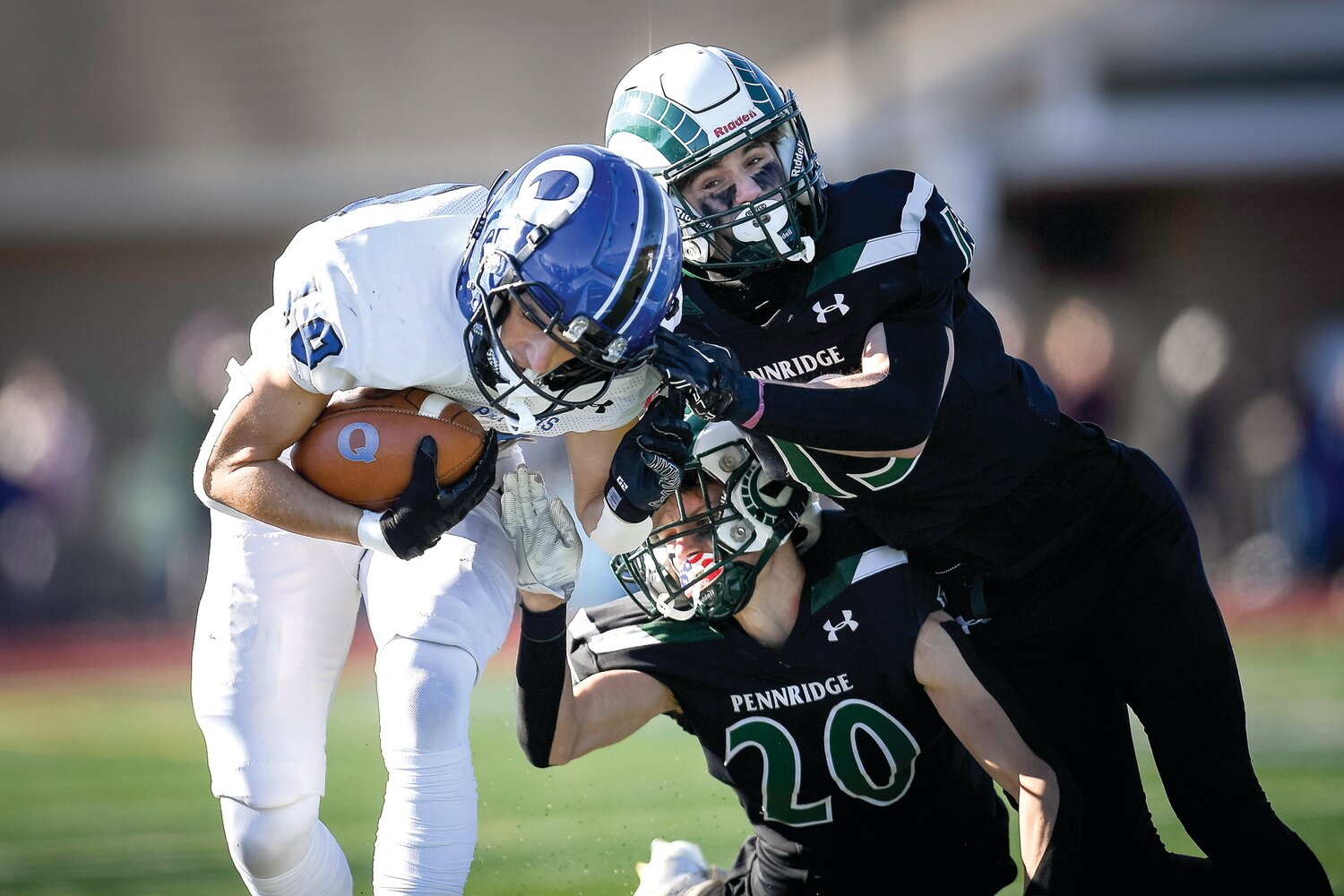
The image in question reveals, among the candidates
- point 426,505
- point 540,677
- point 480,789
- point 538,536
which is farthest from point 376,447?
point 480,789

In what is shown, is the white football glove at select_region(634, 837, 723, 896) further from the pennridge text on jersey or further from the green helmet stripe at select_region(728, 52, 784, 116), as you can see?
the green helmet stripe at select_region(728, 52, 784, 116)

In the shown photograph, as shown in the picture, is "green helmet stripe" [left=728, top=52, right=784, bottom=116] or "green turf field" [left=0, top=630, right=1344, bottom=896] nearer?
"green helmet stripe" [left=728, top=52, right=784, bottom=116]

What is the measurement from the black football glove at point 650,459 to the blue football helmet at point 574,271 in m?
0.12

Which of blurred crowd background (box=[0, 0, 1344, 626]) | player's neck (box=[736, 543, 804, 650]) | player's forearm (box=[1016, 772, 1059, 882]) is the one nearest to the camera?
player's forearm (box=[1016, 772, 1059, 882])

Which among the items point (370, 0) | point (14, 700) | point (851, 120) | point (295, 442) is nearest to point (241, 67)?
point (370, 0)

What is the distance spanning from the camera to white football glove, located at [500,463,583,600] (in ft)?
9.79

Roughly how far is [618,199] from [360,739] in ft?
16.7

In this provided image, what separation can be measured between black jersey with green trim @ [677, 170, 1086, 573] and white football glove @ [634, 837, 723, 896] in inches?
41.7

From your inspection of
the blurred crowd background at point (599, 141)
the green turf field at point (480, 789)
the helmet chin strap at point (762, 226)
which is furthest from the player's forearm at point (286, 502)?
the blurred crowd background at point (599, 141)

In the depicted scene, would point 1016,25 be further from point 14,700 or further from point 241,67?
point 14,700

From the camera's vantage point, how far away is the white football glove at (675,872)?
366 cm

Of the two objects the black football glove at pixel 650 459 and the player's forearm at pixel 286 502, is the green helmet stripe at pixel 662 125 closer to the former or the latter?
the black football glove at pixel 650 459

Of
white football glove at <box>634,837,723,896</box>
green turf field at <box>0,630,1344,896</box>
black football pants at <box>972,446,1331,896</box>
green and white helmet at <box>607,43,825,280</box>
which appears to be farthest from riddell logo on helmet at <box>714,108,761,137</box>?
green turf field at <box>0,630,1344,896</box>

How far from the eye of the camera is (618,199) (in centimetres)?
264
